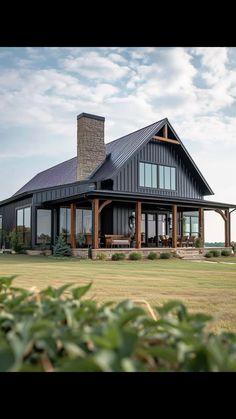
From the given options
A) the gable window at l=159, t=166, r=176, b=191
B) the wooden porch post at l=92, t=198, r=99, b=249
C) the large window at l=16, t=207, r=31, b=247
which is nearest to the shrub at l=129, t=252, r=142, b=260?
the wooden porch post at l=92, t=198, r=99, b=249

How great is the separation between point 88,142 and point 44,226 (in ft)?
16.6

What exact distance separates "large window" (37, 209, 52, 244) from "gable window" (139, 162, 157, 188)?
5.32 metres

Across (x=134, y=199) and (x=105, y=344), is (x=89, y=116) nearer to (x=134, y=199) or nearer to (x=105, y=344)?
(x=134, y=199)

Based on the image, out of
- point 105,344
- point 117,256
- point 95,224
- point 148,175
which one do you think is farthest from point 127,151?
point 105,344

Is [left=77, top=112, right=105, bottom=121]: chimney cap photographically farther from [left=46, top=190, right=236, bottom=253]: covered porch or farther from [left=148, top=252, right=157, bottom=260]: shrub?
[left=148, top=252, right=157, bottom=260]: shrub

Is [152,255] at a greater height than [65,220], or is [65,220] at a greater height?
[65,220]

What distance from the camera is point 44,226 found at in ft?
69.2

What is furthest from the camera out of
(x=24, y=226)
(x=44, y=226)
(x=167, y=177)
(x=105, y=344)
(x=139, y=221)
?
(x=167, y=177)

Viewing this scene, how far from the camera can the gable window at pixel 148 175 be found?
70.2 feet

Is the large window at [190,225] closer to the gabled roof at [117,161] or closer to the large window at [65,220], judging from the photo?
the gabled roof at [117,161]

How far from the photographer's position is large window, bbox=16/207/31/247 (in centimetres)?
2147

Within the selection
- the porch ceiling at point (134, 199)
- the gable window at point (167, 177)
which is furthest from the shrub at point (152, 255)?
the gable window at point (167, 177)
